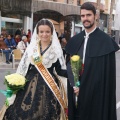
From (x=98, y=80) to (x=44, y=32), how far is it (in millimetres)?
1045

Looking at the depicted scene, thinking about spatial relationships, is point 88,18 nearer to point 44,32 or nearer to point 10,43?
point 44,32

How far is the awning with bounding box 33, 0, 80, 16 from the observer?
2200 cm

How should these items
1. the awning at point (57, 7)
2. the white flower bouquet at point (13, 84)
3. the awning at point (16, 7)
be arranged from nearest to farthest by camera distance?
the white flower bouquet at point (13, 84)
the awning at point (16, 7)
the awning at point (57, 7)

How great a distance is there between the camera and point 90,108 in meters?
3.18

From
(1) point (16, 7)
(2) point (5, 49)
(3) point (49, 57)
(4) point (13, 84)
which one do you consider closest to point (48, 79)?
(3) point (49, 57)

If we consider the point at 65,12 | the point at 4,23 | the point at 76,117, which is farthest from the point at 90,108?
the point at 65,12

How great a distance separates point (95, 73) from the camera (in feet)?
10.2

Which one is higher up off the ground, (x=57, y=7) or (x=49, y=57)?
(x=57, y=7)

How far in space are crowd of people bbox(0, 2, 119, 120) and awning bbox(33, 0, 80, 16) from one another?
1829 cm

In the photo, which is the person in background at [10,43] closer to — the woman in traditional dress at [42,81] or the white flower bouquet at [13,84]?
the woman in traditional dress at [42,81]

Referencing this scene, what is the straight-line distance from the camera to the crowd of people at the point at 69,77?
→ 3.11 meters

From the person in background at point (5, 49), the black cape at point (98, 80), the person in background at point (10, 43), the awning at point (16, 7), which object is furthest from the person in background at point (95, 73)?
the awning at point (16, 7)

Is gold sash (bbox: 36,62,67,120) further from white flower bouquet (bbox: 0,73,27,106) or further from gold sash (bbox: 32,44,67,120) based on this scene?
white flower bouquet (bbox: 0,73,27,106)

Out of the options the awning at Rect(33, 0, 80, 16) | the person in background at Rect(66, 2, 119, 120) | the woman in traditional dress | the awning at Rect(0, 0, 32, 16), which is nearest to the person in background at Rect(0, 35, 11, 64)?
the awning at Rect(0, 0, 32, 16)
